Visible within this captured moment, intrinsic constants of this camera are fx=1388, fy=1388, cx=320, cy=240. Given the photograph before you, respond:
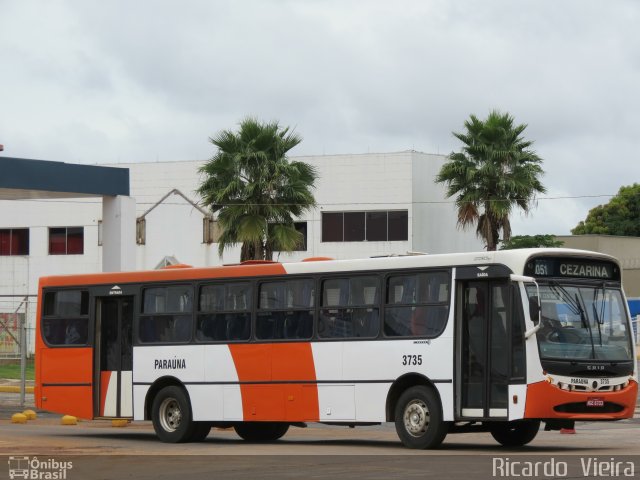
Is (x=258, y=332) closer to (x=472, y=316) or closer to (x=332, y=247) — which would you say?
(x=472, y=316)

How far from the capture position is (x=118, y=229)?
3238cm

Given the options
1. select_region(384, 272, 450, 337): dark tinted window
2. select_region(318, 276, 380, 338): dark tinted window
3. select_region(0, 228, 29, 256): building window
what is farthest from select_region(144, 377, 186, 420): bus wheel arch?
select_region(0, 228, 29, 256): building window

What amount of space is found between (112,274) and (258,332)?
3.33 metres

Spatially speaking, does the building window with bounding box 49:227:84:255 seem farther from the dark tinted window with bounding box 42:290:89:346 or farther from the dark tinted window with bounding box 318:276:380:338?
the dark tinted window with bounding box 318:276:380:338

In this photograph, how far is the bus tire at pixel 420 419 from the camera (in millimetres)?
18828

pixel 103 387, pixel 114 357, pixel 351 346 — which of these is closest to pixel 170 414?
pixel 103 387

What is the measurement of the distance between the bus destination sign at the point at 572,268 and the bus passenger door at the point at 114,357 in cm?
739

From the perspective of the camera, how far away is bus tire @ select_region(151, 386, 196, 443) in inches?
861

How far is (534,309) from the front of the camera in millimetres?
18234

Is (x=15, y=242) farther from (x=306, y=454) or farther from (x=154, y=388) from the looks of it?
(x=306, y=454)

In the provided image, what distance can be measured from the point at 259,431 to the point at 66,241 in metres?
38.3
